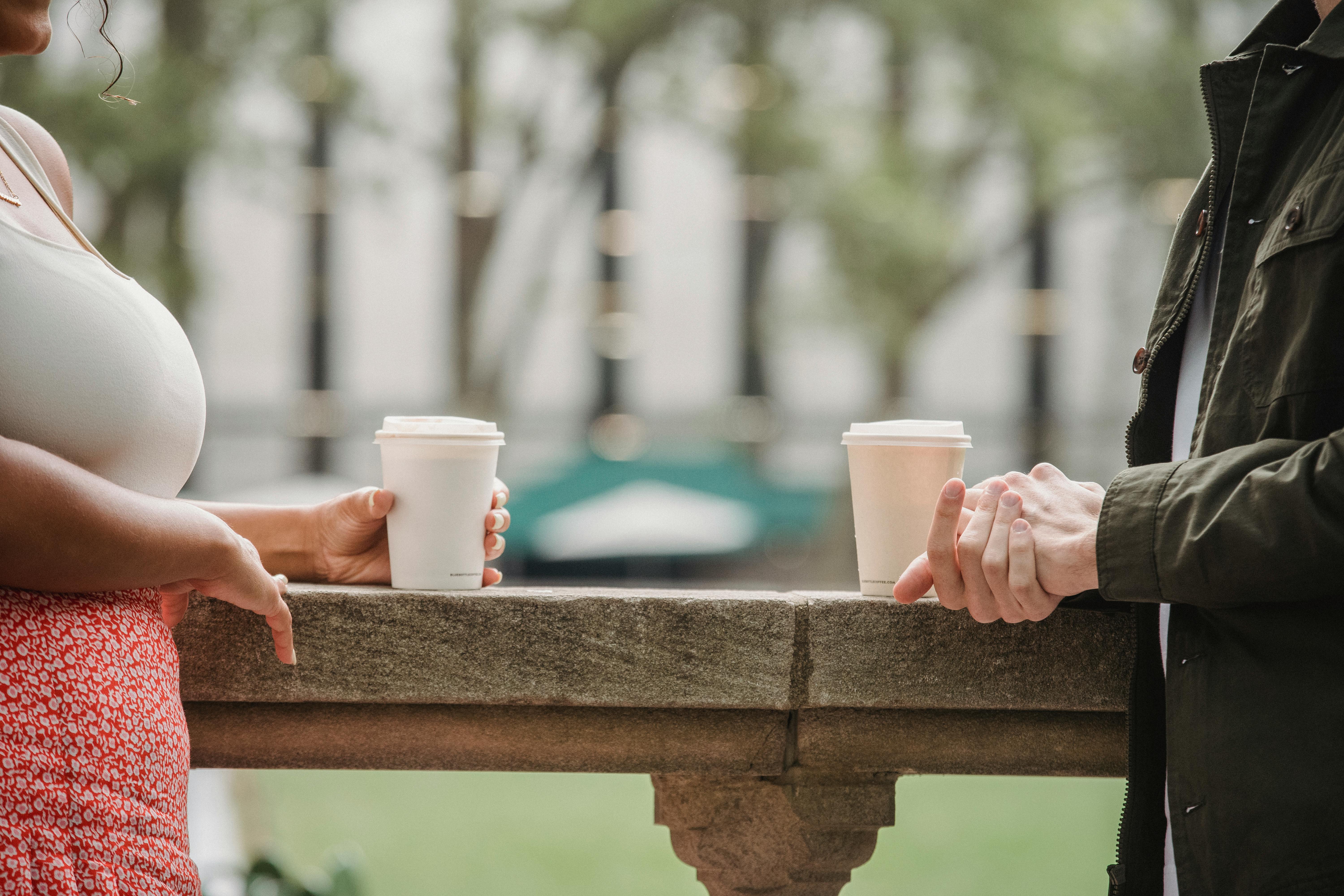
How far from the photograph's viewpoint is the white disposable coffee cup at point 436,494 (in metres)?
1.87

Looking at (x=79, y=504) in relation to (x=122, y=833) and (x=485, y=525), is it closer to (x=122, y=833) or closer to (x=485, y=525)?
(x=122, y=833)

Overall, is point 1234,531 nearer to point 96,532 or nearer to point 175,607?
point 96,532

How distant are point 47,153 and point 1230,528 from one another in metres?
1.50

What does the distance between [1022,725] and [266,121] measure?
13.5m

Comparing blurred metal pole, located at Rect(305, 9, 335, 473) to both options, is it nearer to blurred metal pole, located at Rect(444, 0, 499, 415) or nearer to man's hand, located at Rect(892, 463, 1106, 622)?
blurred metal pole, located at Rect(444, 0, 499, 415)

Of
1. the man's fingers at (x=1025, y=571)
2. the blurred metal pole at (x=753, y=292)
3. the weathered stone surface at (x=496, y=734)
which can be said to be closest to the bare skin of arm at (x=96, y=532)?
the weathered stone surface at (x=496, y=734)

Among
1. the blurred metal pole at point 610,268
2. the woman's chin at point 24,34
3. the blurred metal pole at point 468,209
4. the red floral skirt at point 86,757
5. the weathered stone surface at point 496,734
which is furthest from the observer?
the blurred metal pole at point 610,268

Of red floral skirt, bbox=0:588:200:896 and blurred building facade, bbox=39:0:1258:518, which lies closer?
red floral skirt, bbox=0:588:200:896

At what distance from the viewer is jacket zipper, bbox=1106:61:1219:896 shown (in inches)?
67.2

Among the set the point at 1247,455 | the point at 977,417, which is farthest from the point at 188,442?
the point at 977,417

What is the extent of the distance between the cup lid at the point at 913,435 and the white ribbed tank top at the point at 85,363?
0.90 meters

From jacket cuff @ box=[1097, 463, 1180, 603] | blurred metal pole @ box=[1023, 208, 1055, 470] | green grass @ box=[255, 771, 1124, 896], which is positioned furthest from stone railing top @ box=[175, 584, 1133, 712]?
blurred metal pole @ box=[1023, 208, 1055, 470]

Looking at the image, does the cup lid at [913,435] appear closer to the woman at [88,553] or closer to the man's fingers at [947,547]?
the man's fingers at [947,547]

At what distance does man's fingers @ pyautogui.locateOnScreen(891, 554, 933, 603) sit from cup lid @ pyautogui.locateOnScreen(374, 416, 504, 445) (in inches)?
23.7
